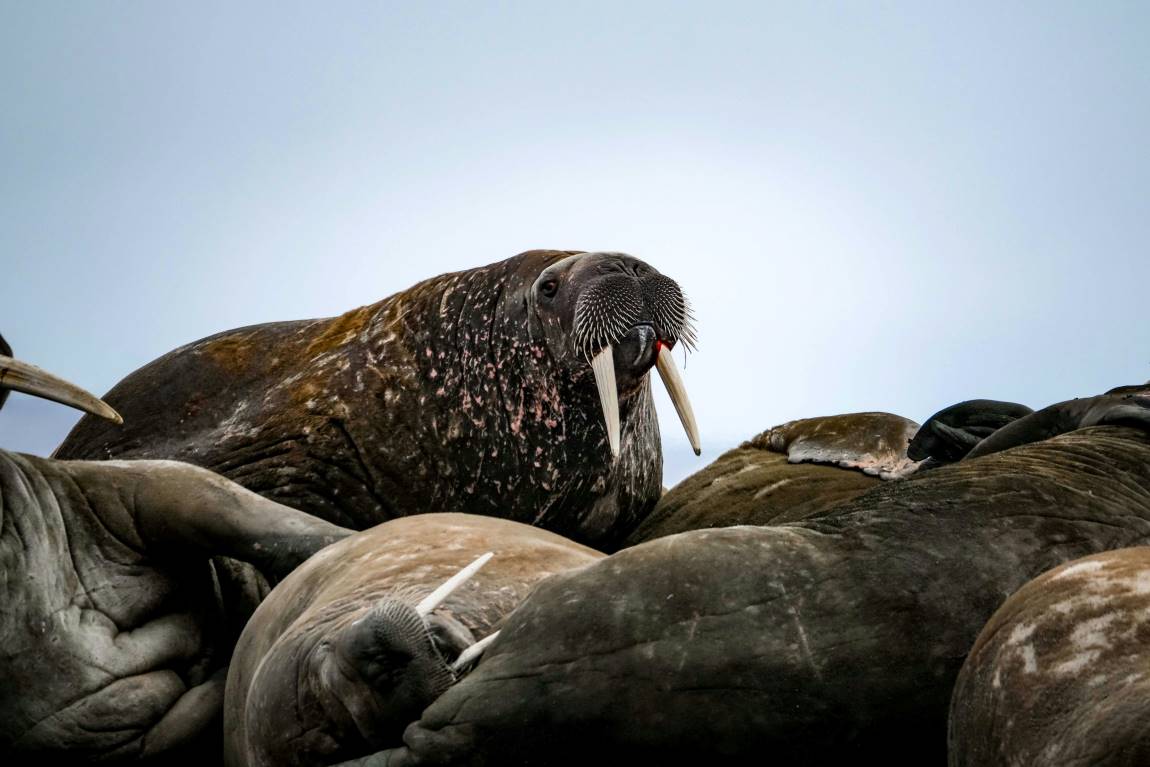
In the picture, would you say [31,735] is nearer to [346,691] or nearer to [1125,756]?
[346,691]

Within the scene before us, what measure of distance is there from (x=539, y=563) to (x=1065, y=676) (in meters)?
1.62

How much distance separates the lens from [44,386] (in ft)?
14.6

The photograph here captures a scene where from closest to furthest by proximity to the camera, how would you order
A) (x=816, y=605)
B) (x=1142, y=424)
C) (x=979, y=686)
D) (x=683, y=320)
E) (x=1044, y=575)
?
(x=979, y=686) → (x=1044, y=575) → (x=816, y=605) → (x=1142, y=424) → (x=683, y=320)

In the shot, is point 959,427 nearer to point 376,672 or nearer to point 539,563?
point 539,563

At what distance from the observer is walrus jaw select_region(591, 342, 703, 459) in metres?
5.71

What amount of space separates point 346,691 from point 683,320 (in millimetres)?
3220

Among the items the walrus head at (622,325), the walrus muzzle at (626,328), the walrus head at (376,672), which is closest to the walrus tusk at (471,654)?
the walrus head at (376,672)

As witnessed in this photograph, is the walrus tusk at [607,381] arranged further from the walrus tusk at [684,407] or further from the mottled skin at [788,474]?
the mottled skin at [788,474]

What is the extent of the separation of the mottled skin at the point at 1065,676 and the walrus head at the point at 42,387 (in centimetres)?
268

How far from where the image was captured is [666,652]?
9.48ft

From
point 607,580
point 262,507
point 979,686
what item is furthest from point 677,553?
point 262,507

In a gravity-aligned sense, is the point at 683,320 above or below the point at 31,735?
above

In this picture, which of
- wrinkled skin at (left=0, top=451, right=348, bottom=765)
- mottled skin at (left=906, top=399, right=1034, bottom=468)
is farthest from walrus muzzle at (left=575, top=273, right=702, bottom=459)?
wrinkled skin at (left=0, top=451, right=348, bottom=765)

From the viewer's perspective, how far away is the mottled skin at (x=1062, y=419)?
4.42 meters
